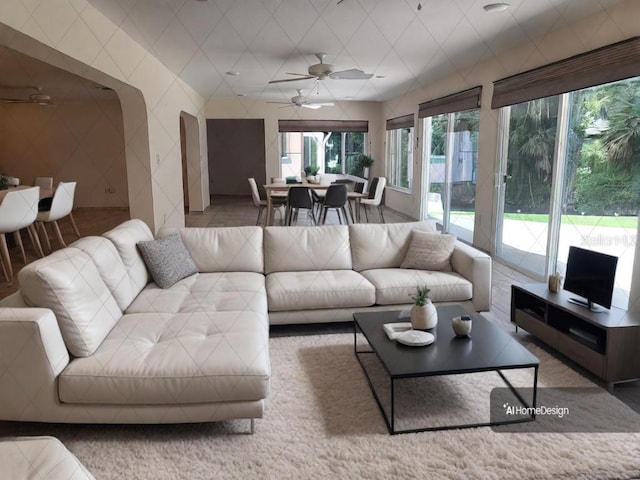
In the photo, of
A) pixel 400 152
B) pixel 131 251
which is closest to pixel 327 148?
pixel 400 152

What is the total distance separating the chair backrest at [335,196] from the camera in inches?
263

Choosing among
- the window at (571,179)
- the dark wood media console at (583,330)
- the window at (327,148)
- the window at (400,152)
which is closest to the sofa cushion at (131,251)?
the dark wood media console at (583,330)

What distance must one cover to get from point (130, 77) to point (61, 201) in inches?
69.3

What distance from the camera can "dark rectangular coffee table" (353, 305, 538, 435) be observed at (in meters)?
2.05

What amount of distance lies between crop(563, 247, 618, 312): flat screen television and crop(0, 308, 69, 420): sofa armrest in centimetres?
274

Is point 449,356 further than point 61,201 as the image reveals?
No

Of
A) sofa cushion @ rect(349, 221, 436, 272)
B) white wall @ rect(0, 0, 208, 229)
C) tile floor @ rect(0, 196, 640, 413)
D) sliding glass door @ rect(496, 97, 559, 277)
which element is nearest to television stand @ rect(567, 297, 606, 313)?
tile floor @ rect(0, 196, 640, 413)

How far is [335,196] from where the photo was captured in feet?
22.0

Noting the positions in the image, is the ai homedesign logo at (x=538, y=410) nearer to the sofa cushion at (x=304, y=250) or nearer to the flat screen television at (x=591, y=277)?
the flat screen television at (x=591, y=277)

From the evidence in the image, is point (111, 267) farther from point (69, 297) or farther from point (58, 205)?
point (58, 205)

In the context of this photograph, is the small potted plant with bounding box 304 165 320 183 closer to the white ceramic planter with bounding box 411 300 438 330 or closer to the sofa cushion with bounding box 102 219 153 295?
the sofa cushion with bounding box 102 219 153 295

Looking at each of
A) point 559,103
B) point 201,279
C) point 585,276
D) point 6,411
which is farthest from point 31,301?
point 559,103

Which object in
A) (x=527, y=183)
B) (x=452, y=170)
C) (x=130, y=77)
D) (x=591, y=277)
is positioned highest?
(x=130, y=77)

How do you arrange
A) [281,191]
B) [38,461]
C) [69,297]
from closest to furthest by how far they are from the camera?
[38,461] < [69,297] < [281,191]
